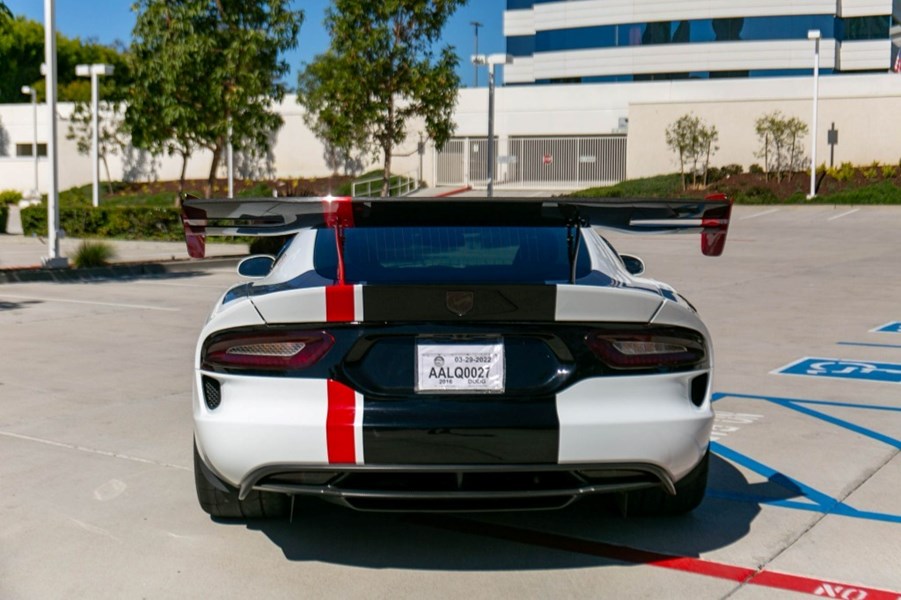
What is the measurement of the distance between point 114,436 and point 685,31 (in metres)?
62.7

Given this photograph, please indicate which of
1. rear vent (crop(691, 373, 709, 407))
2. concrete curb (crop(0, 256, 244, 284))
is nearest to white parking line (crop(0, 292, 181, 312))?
concrete curb (crop(0, 256, 244, 284))

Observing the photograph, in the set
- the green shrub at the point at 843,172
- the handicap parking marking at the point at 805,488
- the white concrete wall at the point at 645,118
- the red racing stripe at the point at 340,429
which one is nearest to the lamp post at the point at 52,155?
the handicap parking marking at the point at 805,488

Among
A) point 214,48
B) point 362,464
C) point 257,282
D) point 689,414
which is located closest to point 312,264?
point 257,282

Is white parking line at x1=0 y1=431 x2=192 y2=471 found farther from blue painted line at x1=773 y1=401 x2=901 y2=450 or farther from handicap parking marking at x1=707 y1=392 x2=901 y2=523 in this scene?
blue painted line at x1=773 y1=401 x2=901 y2=450

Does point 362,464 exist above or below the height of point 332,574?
above

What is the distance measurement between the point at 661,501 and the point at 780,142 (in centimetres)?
4451

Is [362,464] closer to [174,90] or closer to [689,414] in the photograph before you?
[689,414]

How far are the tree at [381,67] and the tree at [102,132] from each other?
1019 inches

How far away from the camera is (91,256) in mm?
20484

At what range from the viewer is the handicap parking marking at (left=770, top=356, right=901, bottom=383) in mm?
9625

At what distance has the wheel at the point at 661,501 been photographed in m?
5.25

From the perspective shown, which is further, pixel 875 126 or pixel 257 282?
pixel 875 126

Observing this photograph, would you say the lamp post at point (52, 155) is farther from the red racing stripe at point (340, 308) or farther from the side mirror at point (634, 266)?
the red racing stripe at point (340, 308)

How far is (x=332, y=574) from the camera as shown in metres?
4.70
